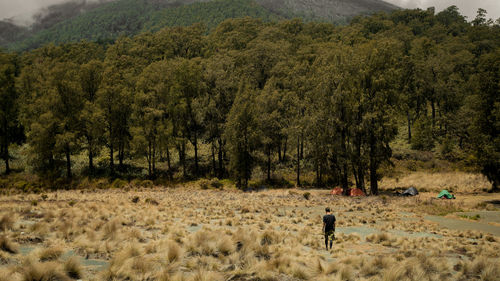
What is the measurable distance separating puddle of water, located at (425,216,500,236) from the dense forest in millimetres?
10755

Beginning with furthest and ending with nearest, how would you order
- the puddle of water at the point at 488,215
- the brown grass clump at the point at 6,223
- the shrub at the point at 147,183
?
1. the shrub at the point at 147,183
2. the puddle of water at the point at 488,215
3. the brown grass clump at the point at 6,223

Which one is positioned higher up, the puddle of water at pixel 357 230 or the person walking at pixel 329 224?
the person walking at pixel 329 224

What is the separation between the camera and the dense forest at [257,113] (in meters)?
33.1

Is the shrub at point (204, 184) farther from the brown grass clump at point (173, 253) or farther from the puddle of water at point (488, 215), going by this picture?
the brown grass clump at point (173, 253)

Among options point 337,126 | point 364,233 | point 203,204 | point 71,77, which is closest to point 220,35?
point 71,77

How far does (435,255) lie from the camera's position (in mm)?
12852

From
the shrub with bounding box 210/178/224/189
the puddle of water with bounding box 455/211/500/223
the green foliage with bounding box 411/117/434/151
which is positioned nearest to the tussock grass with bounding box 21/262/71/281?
the puddle of water with bounding box 455/211/500/223

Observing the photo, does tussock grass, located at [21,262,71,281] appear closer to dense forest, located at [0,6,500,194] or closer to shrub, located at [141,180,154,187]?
dense forest, located at [0,6,500,194]

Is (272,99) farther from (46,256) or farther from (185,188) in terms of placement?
(46,256)

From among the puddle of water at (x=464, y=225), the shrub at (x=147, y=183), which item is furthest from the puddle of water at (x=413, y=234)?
the shrub at (x=147, y=183)

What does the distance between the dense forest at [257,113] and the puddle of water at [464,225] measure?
35.3 feet

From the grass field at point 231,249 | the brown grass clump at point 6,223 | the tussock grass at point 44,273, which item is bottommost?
the grass field at point 231,249

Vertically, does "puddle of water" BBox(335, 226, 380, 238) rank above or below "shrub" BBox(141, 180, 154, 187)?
above

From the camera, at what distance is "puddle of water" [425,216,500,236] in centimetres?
1917
